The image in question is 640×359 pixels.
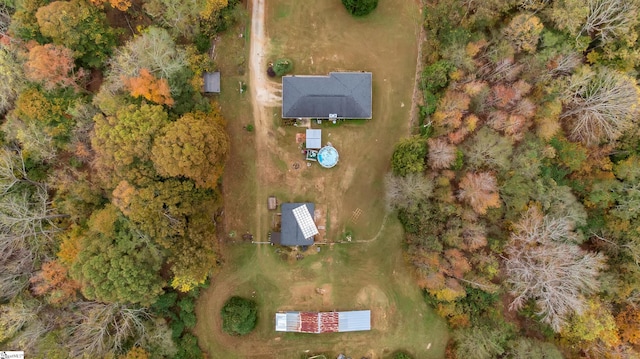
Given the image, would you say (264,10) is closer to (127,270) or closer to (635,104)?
(127,270)

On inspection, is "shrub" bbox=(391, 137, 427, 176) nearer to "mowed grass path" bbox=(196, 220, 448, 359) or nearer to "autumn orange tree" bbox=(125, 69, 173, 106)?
"mowed grass path" bbox=(196, 220, 448, 359)

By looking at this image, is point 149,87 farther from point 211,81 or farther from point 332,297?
point 332,297

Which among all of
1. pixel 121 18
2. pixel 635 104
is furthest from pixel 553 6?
pixel 121 18

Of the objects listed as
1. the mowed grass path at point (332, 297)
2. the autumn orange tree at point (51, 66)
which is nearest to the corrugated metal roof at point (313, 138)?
the mowed grass path at point (332, 297)

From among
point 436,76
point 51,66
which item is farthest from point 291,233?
point 51,66

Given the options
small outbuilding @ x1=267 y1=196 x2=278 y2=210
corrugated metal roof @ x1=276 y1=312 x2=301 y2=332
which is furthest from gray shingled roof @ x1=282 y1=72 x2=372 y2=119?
corrugated metal roof @ x1=276 y1=312 x2=301 y2=332
